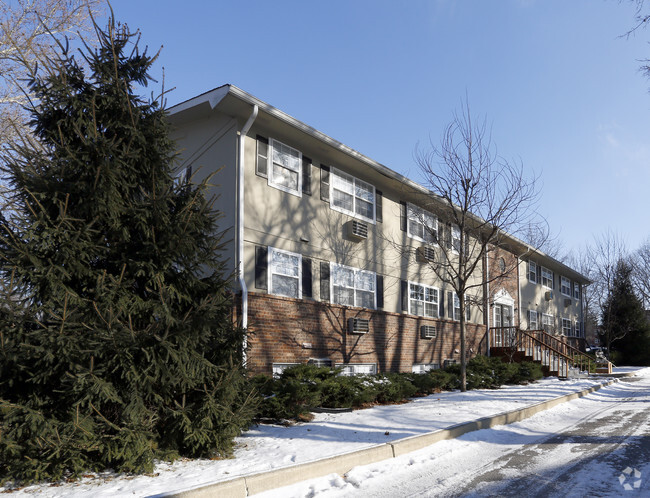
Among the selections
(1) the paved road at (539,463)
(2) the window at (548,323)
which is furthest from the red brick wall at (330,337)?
(2) the window at (548,323)

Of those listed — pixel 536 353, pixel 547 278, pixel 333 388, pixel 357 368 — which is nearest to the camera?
pixel 333 388

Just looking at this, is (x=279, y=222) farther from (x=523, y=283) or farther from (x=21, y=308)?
(x=523, y=283)

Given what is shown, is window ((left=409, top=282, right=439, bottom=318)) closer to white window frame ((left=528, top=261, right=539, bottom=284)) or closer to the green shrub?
the green shrub

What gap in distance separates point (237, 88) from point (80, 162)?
6.15 m

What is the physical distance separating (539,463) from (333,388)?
419cm

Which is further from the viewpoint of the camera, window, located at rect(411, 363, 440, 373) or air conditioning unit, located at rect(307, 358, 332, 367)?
window, located at rect(411, 363, 440, 373)

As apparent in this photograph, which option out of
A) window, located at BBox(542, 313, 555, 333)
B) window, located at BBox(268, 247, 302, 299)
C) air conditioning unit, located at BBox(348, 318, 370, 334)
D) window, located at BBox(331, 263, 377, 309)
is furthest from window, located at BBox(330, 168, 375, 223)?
window, located at BBox(542, 313, 555, 333)

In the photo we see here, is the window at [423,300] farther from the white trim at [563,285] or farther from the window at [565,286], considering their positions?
the window at [565,286]

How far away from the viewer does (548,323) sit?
32.0m

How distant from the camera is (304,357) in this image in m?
13.1

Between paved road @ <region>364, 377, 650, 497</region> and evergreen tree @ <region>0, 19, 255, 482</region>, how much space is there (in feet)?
7.63

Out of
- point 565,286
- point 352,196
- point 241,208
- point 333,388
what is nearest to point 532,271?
point 565,286

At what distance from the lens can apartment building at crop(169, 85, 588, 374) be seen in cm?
1212

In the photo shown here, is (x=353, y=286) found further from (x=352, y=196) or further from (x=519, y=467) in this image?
(x=519, y=467)
